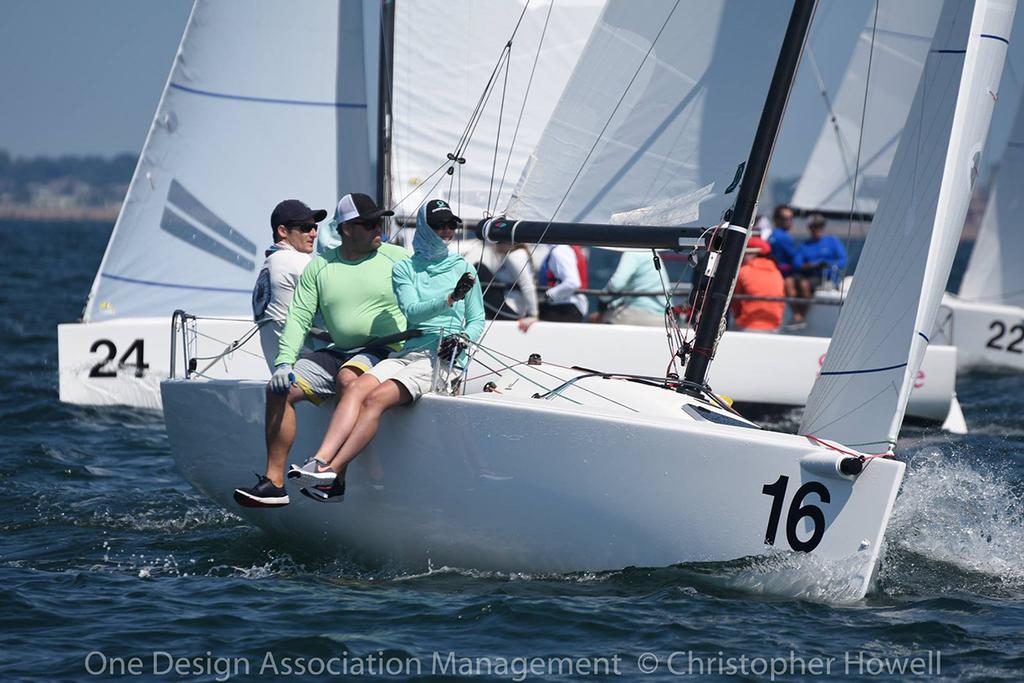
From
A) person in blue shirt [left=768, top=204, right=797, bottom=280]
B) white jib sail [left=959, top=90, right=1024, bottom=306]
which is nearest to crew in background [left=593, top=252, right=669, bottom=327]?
person in blue shirt [left=768, top=204, right=797, bottom=280]

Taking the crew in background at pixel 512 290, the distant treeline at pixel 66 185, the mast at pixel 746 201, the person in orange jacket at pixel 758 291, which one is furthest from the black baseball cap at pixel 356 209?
the distant treeline at pixel 66 185

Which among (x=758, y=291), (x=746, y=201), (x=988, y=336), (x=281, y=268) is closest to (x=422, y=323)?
(x=281, y=268)

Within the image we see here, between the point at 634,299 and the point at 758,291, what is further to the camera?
the point at 758,291

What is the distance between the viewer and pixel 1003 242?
15.5 metres

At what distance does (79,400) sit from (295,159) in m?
2.42

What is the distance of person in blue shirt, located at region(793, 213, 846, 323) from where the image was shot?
13773 millimetres

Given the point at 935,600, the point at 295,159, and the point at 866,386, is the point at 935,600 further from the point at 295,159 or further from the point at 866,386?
the point at 295,159

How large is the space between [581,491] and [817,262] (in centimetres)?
871

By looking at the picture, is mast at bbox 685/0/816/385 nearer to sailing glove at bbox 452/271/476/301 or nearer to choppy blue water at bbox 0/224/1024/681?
choppy blue water at bbox 0/224/1024/681

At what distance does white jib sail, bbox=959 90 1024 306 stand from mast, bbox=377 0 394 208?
24.8 feet

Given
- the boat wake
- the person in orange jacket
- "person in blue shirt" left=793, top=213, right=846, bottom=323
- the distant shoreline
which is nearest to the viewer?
the boat wake

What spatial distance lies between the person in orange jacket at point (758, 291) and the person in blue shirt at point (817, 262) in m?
1.88

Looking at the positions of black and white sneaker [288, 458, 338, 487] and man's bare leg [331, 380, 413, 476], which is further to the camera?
man's bare leg [331, 380, 413, 476]

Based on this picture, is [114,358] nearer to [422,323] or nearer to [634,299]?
[634,299]
